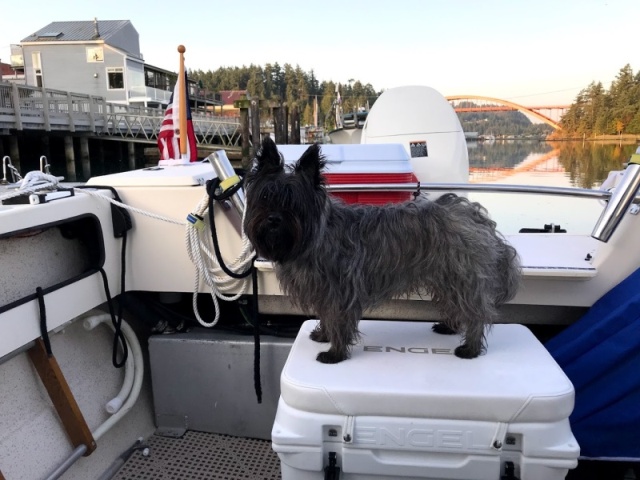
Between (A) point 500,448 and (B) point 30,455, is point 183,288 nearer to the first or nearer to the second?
(B) point 30,455

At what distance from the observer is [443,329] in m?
2.15

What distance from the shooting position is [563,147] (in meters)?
31.5

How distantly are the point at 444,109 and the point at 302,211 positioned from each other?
14.5ft

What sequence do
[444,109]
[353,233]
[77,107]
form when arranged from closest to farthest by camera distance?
[353,233]
[444,109]
[77,107]

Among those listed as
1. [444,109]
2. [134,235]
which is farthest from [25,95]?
[134,235]

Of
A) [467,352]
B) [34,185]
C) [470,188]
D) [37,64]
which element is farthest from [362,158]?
[37,64]

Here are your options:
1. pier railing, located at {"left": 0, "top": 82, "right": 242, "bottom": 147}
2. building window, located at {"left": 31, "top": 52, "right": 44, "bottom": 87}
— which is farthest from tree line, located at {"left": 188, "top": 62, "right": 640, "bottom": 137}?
building window, located at {"left": 31, "top": 52, "right": 44, "bottom": 87}

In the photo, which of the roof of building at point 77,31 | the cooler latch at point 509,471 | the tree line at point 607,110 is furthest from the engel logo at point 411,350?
the roof of building at point 77,31

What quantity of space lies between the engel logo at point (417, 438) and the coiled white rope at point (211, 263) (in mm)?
1026

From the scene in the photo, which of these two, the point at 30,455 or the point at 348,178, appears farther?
the point at 348,178

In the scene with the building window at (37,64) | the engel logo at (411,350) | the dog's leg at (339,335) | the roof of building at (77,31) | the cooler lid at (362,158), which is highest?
the roof of building at (77,31)

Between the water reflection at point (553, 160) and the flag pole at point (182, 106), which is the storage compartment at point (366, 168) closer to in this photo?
the flag pole at point (182, 106)

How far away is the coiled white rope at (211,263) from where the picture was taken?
2393 mm

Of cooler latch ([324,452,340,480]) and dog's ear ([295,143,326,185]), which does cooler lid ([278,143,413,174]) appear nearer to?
dog's ear ([295,143,326,185])
